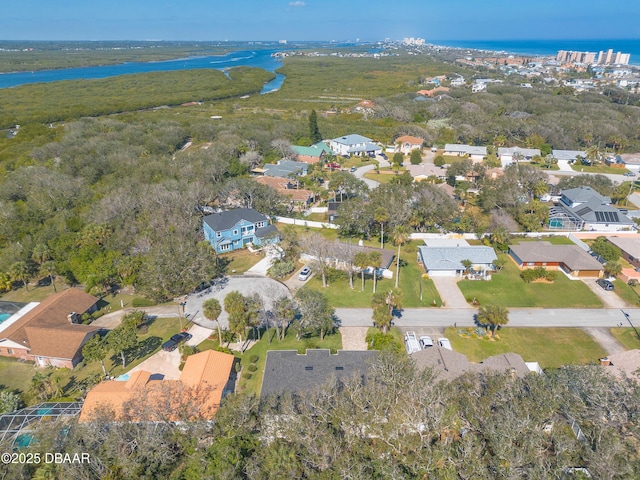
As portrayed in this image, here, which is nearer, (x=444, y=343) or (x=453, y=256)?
(x=444, y=343)

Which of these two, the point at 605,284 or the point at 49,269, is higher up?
the point at 49,269

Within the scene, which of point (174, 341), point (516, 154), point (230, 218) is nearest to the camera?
point (174, 341)

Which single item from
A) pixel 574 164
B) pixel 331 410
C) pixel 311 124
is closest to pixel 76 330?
pixel 331 410

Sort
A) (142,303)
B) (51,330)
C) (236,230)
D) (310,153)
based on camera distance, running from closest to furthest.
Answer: (51,330) → (142,303) → (236,230) → (310,153)

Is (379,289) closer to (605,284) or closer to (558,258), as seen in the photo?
(558,258)

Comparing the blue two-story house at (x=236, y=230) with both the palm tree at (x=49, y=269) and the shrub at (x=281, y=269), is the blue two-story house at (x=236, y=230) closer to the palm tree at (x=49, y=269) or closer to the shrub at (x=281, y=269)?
the shrub at (x=281, y=269)

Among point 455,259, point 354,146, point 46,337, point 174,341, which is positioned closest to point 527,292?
point 455,259

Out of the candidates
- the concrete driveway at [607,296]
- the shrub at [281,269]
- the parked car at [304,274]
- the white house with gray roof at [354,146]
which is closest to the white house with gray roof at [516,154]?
the white house with gray roof at [354,146]
